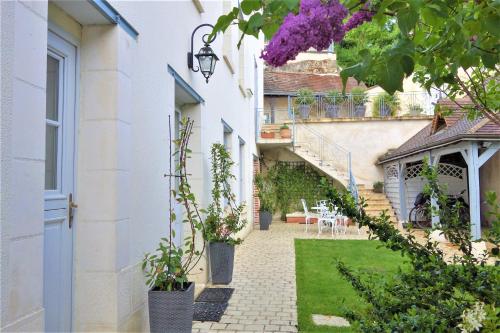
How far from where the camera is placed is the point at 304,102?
1736 centimetres

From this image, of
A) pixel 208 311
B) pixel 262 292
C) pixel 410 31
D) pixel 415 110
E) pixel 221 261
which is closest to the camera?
pixel 410 31

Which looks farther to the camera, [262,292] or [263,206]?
[263,206]

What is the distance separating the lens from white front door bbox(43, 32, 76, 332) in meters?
2.48

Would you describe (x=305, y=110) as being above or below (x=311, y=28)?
above

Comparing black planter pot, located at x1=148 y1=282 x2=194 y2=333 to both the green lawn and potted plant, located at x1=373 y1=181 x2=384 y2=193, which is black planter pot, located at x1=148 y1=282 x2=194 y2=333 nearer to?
the green lawn

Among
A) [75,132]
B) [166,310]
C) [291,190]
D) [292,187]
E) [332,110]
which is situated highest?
[332,110]

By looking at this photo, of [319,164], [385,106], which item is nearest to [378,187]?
[319,164]

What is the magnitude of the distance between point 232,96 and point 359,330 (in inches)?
284

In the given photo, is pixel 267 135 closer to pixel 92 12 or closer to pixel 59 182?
pixel 92 12

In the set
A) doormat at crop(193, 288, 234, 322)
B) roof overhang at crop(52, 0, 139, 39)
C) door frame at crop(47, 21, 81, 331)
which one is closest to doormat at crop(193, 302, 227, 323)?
doormat at crop(193, 288, 234, 322)

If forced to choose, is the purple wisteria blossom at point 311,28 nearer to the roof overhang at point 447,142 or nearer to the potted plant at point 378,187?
the roof overhang at point 447,142

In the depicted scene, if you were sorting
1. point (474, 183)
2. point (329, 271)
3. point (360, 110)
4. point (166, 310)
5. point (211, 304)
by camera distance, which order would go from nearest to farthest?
1. point (166, 310)
2. point (211, 304)
3. point (329, 271)
4. point (474, 183)
5. point (360, 110)

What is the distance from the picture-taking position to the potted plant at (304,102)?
1719cm

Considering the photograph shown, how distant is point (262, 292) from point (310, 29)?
4.40 metres
